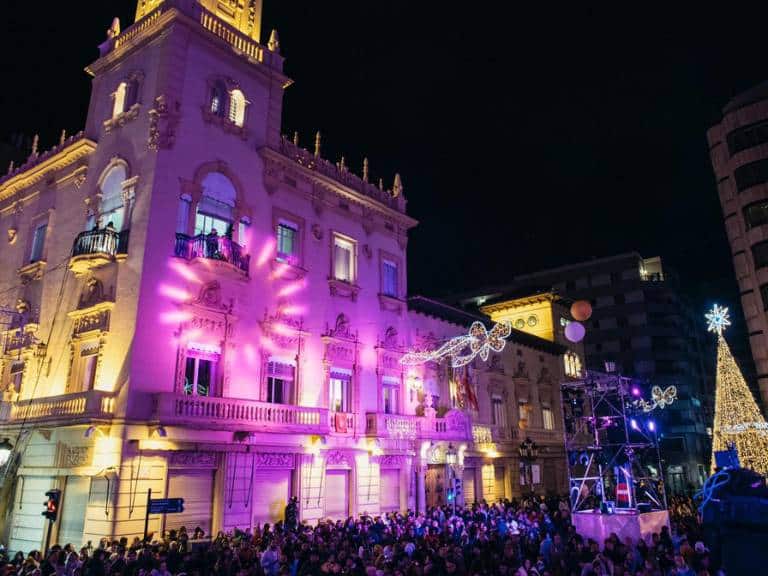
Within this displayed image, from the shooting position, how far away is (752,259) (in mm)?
40125

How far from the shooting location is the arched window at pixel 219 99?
76.7 feet

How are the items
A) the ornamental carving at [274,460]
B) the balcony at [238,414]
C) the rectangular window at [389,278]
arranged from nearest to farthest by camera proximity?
the balcony at [238,414] < the ornamental carving at [274,460] < the rectangular window at [389,278]

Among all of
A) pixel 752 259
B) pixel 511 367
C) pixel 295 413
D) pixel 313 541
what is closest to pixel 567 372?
pixel 511 367

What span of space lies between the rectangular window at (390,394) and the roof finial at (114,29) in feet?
64.5

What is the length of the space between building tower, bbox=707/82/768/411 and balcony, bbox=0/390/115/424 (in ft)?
131

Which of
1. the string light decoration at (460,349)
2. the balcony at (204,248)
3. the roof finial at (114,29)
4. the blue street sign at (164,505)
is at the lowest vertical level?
the blue street sign at (164,505)

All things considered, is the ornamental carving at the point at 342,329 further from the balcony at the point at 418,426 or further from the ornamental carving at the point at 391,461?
the ornamental carving at the point at 391,461

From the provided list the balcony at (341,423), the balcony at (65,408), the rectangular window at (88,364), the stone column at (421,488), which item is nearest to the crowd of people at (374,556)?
the balcony at (65,408)

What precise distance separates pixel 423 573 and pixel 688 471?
59552mm

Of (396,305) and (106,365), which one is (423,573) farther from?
(396,305)

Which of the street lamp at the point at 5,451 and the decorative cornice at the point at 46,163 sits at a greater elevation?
the decorative cornice at the point at 46,163

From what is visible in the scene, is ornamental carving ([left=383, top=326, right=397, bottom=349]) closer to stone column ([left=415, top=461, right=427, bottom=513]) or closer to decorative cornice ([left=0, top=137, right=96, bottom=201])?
stone column ([left=415, top=461, right=427, bottom=513])

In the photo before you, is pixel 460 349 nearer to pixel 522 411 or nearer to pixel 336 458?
pixel 336 458

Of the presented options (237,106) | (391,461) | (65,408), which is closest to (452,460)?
(391,461)
